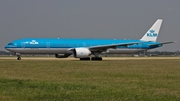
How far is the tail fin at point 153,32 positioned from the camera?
6056 centimetres

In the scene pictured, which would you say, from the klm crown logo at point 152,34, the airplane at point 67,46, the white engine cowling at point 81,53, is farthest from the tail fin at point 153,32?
the white engine cowling at point 81,53

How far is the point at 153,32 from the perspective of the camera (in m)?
61.1

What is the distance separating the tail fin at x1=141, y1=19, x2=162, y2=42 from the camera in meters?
60.6

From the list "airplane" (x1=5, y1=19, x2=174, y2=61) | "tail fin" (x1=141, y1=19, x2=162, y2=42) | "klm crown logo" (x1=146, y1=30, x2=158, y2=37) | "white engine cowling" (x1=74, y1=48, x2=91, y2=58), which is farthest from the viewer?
"klm crown logo" (x1=146, y1=30, x2=158, y2=37)

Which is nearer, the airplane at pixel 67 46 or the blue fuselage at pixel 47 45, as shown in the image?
the airplane at pixel 67 46

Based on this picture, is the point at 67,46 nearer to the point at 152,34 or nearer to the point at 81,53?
the point at 81,53

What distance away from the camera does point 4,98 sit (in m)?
11.3

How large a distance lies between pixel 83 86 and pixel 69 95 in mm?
2598

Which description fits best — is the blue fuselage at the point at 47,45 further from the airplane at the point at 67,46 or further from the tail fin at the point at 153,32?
the tail fin at the point at 153,32

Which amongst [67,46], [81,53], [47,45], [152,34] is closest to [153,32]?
[152,34]

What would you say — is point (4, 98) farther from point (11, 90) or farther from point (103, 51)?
point (103, 51)

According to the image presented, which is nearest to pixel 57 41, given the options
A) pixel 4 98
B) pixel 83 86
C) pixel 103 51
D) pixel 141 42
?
pixel 103 51

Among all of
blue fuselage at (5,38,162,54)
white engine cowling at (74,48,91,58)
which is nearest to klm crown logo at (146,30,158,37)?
blue fuselage at (5,38,162,54)

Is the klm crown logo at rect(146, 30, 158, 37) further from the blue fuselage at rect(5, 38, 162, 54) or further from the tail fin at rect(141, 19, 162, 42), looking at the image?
the blue fuselage at rect(5, 38, 162, 54)
